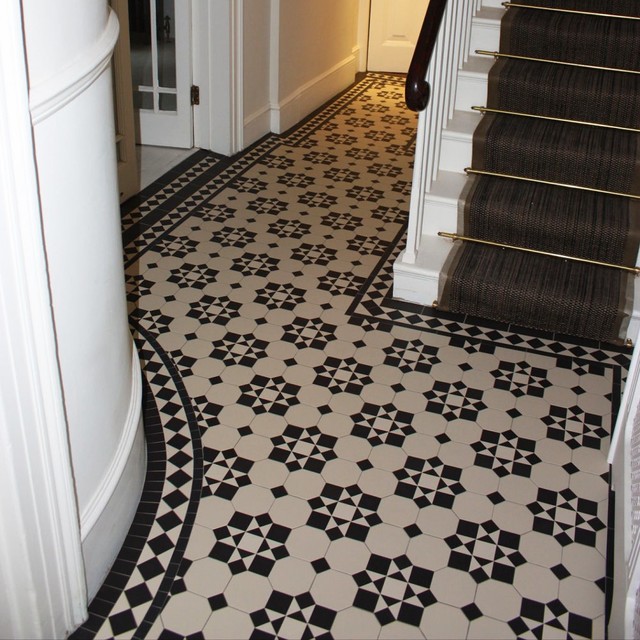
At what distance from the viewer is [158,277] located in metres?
4.12

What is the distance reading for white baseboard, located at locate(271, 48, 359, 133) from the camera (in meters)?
6.04

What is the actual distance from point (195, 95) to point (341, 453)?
10.4 ft

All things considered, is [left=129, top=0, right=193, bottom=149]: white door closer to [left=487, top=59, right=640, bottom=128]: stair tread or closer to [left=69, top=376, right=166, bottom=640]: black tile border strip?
[left=487, top=59, right=640, bottom=128]: stair tread

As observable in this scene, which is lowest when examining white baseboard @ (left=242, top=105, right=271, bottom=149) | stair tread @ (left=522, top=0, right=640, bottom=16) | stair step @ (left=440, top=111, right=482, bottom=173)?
white baseboard @ (left=242, top=105, right=271, bottom=149)

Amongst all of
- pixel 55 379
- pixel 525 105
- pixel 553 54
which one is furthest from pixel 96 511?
pixel 553 54

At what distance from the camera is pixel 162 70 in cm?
548

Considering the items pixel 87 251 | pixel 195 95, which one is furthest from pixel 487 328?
pixel 195 95

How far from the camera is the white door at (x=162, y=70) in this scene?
5.29 metres

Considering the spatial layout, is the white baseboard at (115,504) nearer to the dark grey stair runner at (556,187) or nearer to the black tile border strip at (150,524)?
the black tile border strip at (150,524)

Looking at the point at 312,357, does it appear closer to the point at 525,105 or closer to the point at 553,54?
the point at 525,105

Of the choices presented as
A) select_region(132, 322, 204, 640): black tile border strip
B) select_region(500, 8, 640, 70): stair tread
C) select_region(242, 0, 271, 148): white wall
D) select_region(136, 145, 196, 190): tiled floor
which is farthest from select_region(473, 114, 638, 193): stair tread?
→ select_region(136, 145, 196, 190): tiled floor

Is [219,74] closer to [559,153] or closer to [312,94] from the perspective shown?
[312,94]

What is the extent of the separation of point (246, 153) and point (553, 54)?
2068 mm

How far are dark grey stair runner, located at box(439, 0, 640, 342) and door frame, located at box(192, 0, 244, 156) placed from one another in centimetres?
167
